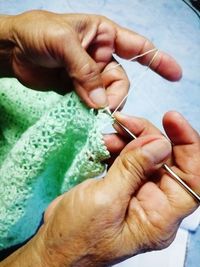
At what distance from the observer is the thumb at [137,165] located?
0.50 m

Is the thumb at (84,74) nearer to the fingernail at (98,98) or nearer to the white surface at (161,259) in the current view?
the fingernail at (98,98)

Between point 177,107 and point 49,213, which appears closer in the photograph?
point 49,213

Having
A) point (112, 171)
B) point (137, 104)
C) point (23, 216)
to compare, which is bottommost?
point (23, 216)

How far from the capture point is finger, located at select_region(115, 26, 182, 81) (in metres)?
0.75

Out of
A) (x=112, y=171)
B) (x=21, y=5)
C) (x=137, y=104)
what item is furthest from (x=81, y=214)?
(x=21, y=5)

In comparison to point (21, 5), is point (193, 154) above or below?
above

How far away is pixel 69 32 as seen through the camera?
0.63 m

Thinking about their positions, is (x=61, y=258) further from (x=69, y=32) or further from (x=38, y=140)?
(x=69, y=32)

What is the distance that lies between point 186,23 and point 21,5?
0.60m

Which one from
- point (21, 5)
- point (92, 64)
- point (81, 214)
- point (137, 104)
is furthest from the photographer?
point (21, 5)

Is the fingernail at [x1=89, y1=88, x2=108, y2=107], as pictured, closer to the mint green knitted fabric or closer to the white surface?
the mint green knitted fabric

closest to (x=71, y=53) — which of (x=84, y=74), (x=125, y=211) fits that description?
(x=84, y=74)

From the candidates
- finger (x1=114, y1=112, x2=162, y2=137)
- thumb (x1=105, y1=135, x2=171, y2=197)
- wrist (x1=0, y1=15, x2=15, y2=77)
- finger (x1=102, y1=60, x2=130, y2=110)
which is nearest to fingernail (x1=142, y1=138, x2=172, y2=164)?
thumb (x1=105, y1=135, x2=171, y2=197)

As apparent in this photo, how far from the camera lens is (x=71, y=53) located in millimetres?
619
